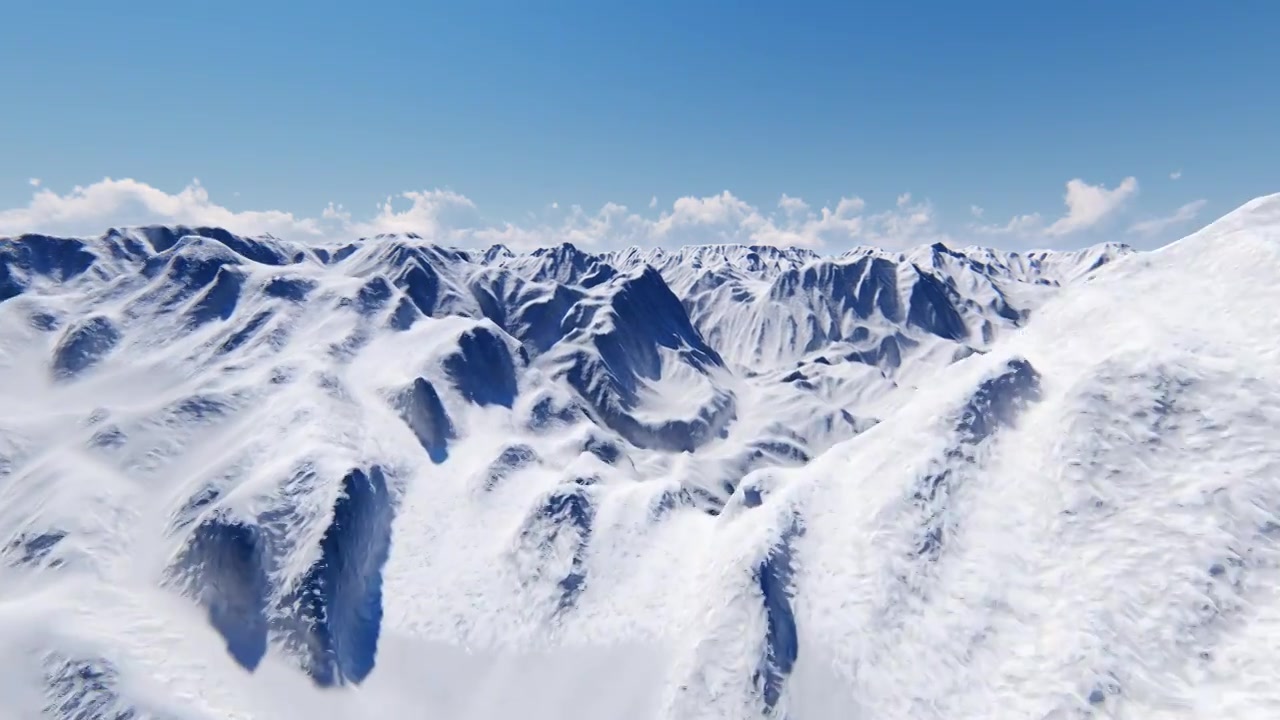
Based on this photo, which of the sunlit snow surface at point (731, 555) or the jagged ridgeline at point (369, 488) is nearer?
the sunlit snow surface at point (731, 555)

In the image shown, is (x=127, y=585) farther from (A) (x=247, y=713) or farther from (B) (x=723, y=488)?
(B) (x=723, y=488)

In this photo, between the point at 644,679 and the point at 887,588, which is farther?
the point at 644,679

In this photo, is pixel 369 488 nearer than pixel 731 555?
No

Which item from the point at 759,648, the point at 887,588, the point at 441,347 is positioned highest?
the point at 441,347

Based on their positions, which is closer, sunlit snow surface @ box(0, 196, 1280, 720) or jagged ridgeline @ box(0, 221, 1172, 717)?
sunlit snow surface @ box(0, 196, 1280, 720)

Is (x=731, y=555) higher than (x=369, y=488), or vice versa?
(x=369, y=488)

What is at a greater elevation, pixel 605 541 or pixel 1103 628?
pixel 1103 628

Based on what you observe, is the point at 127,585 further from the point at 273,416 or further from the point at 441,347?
the point at 441,347

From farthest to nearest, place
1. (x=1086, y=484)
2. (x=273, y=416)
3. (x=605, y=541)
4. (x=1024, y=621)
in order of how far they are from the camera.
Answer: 1. (x=273, y=416)
2. (x=605, y=541)
3. (x=1086, y=484)
4. (x=1024, y=621)

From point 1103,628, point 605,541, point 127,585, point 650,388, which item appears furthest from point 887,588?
point 650,388

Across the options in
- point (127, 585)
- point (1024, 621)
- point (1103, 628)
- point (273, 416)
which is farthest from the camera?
point (273, 416)
